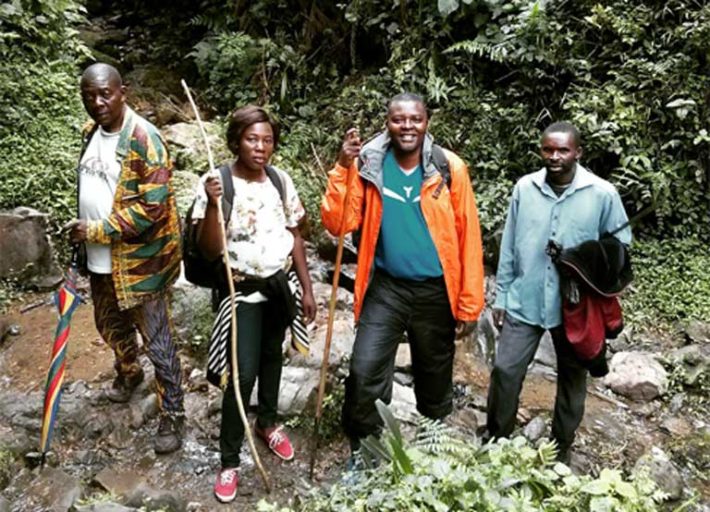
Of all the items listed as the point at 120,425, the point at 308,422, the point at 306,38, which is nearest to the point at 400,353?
the point at 308,422

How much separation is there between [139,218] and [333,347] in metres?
2.19

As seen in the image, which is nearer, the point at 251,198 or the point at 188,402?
the point at 251,198

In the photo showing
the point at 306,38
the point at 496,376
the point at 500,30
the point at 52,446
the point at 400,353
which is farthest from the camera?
the point at 306,38

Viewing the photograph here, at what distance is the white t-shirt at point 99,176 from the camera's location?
3.58 metres

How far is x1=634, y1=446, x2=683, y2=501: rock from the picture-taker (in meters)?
4.27

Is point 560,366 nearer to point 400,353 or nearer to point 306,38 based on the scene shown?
point 400,353

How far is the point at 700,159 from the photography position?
22.6 feet

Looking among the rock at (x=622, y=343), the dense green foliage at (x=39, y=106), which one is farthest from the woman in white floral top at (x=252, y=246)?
the dense green foliage at (x=39, y=106)

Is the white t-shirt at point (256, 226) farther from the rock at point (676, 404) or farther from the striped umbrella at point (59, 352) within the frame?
the rock at point (676, 404)

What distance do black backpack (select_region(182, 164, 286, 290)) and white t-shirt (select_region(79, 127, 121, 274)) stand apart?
18.2 inches

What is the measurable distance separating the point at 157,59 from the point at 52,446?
838 cm

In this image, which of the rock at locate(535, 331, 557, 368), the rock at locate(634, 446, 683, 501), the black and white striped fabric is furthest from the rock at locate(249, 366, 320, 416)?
the rock at locate(535, 331, 557, 368)

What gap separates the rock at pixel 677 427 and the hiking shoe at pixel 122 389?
13.2ft

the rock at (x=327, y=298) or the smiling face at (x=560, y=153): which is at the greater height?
the smiling face at (x=560, y=153)
